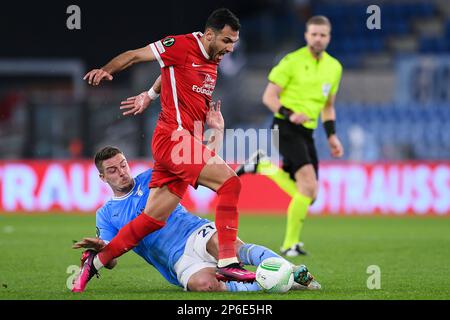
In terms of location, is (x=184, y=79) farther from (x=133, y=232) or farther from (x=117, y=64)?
(x=133, y=232)

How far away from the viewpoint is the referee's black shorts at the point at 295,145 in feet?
31.4

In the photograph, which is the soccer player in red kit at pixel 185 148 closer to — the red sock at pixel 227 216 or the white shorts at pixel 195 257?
the red sock at pixel 227 216

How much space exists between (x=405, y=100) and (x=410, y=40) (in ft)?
12.5

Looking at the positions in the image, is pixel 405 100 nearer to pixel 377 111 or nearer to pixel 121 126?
pixel 377 111

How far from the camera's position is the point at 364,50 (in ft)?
72.2

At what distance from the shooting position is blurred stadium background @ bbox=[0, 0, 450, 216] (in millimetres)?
16188

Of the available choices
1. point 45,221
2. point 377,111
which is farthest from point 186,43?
point 377,111

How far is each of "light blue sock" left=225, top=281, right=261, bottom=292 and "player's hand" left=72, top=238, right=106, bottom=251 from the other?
2.81 feet

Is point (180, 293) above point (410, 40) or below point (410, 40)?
below

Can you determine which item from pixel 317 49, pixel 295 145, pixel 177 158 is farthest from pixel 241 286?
pixel 317 49

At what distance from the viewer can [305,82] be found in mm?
9703

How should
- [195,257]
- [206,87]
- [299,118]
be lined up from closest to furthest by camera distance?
[195,257] → [206,87] → [299,118]

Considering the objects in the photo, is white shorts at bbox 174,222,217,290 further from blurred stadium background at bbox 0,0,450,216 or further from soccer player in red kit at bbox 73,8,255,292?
blurred stadium background at bbox 0,0,450,216

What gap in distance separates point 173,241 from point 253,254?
1.74 feet
